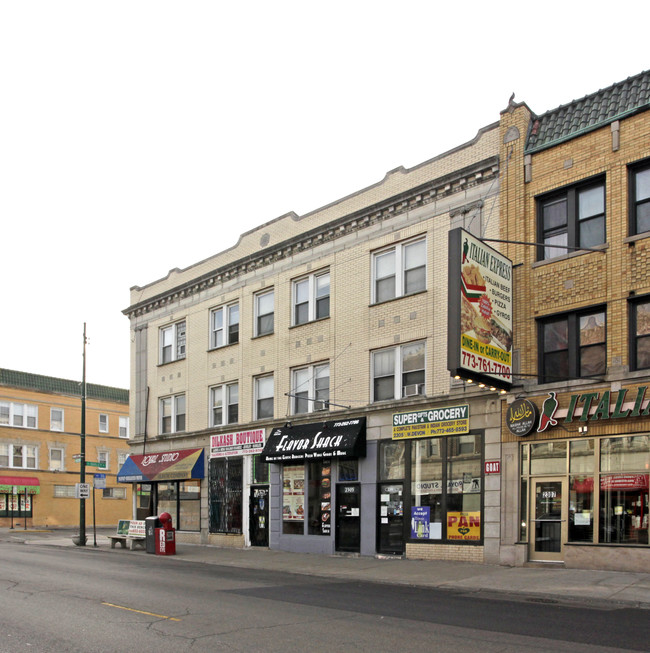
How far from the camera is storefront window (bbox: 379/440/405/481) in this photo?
902 inches

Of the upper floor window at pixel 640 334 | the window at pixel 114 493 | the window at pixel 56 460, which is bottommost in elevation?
the window at pixel 114 493

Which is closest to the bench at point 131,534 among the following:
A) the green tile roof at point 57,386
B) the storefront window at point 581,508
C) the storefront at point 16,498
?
the storefront window at point 581,508

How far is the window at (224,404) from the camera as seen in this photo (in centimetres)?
3036

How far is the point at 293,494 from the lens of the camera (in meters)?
26.6

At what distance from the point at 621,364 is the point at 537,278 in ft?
10.7

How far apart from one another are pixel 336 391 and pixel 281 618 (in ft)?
45.3

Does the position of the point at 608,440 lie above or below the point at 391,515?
above

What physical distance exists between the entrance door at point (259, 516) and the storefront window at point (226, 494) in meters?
0.72

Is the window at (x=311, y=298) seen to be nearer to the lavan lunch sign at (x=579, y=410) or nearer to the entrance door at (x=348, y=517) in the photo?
the entrance door at (x=348, y=517)

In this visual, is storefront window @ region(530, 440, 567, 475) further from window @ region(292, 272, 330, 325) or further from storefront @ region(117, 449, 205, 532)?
storefront @ region(117, 449, 205, 532)

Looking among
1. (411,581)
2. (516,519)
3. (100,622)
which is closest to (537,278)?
(516,519)

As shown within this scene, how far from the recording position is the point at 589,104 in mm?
19641

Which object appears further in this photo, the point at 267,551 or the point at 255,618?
the point at 267,551

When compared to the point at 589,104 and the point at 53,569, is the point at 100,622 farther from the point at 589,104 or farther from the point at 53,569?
the point at 589,104
